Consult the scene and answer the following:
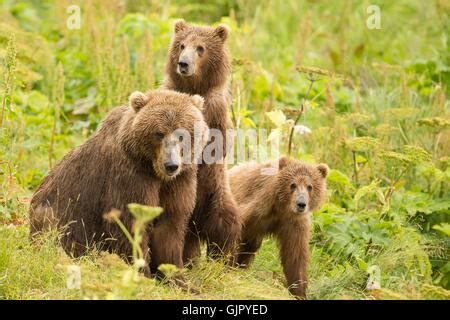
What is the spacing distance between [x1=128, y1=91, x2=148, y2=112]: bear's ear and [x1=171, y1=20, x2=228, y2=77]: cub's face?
0.72 m

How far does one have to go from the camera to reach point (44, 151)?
379 inches

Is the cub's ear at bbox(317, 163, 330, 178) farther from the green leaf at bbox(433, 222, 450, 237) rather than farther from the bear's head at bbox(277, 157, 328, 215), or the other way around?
the green leaf at bbox(433, 222, 450, 237)

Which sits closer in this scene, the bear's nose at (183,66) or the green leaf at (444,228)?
the bear's nose at (183,66)

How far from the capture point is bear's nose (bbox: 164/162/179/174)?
20.4ft

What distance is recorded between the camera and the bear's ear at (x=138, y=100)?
6508mm

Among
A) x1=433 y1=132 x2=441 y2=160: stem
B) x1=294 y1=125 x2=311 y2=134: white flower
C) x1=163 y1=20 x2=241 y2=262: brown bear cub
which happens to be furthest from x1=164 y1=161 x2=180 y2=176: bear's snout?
x1=433 y1=132 x2=441 y2=160: stem

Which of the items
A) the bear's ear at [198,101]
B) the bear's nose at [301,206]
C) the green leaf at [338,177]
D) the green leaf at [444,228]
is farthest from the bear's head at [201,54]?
the green leaf at [444,228]

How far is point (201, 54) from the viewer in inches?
290

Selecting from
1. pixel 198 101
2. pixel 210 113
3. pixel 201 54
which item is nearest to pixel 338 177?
pixel 210 113

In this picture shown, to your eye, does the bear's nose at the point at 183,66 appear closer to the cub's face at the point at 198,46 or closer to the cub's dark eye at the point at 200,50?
the cub's face at the point at 198,46

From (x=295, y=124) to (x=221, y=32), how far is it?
1.60 meters

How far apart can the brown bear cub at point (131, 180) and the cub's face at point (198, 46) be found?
677mm

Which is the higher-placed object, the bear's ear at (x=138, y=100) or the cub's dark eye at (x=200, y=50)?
the cub's dark eye at (x=200, y=50)

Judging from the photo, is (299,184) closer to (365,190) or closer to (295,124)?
(365,190)
